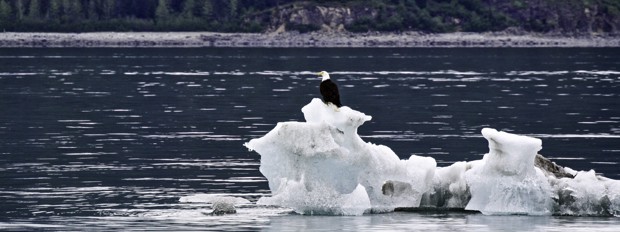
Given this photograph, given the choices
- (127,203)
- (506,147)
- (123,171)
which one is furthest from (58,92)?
(506,147)

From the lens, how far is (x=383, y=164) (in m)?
39.4

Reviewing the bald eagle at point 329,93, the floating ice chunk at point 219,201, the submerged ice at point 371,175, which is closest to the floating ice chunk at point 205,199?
the floating ice chunk at point 219,201

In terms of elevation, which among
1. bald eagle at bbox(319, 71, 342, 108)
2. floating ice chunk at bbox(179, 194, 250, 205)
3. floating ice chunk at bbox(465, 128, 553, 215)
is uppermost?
bald eagle at bbox(319, 71, 342, 108)

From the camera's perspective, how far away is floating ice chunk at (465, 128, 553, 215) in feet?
128

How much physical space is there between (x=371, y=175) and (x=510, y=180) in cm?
323

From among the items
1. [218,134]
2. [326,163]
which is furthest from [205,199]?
[218,134]

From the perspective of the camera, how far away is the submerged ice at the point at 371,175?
39000mm

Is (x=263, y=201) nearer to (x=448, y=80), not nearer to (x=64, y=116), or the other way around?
(x=64, y=116)

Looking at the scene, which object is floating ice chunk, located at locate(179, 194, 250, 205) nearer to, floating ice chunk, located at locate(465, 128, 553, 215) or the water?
the water

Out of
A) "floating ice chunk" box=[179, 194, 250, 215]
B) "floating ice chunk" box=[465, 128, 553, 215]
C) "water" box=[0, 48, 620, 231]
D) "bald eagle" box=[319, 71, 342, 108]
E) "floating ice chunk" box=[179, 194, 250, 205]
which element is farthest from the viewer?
"floating ice chunk" box=[179, 194, 250, 205]

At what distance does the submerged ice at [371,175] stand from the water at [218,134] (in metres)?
0.51

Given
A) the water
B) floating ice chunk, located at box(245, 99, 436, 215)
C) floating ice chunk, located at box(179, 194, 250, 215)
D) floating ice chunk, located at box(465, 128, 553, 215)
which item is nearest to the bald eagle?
floating ice chunk, located at box(245, 99, 436, 215)

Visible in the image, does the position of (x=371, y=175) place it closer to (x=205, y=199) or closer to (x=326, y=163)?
(x=326, y=163)

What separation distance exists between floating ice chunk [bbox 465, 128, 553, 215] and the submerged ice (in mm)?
23
